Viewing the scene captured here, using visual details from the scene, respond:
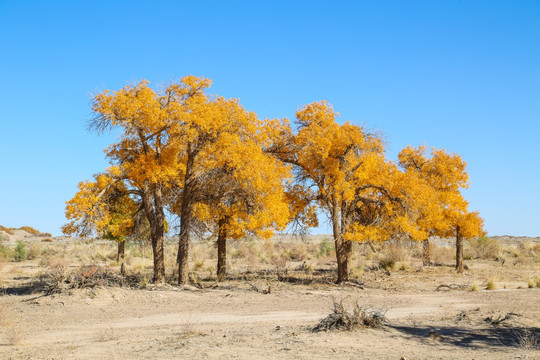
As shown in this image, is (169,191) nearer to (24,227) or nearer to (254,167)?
(254,167)

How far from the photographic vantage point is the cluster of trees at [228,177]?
2031 cm

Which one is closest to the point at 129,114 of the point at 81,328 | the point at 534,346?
the point at 81,328

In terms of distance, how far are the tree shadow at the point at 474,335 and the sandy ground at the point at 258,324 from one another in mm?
21

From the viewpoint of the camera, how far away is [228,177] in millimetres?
21391

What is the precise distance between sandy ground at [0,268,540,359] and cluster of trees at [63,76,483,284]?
2.81 meters

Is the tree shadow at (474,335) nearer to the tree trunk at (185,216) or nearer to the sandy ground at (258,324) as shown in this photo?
the sandy ground at (258,324)

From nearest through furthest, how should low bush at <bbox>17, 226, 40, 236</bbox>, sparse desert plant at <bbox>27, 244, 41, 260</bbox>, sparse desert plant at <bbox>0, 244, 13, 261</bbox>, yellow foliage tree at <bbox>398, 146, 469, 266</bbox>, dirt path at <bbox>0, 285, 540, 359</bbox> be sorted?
dirt path at <bbox>0, 285, 540, 359</bbox>, yellow foliage tree at <bbox>398, 146, 469, 266</bbox>, sparse desert plant at <bbox>0, 244, 13, 261</bbox>, sparse desert plant at <bbox>27, 244, 41, 260</bbox>, low bush at <bbox>17, 226, 40, 236</bbox>

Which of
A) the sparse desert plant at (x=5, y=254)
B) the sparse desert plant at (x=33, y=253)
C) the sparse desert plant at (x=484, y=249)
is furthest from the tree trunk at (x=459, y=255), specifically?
the sparse desert plant at (x=33, y=253)

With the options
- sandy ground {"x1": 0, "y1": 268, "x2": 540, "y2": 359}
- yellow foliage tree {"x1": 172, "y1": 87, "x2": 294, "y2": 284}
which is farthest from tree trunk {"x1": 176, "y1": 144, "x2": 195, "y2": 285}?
sandy ground {"x1": 0, "y1": 268, "x2": 540, "y2": 359}

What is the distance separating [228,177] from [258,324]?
8.79 meters

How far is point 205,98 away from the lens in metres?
21.0

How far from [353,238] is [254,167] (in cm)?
538

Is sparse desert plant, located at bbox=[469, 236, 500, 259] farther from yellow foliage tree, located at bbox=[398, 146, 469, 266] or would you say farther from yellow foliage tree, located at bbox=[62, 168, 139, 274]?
yellow foliage tree, located at bbox=[62, 168, 139, 274]

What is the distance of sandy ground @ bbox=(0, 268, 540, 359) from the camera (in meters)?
9.84
